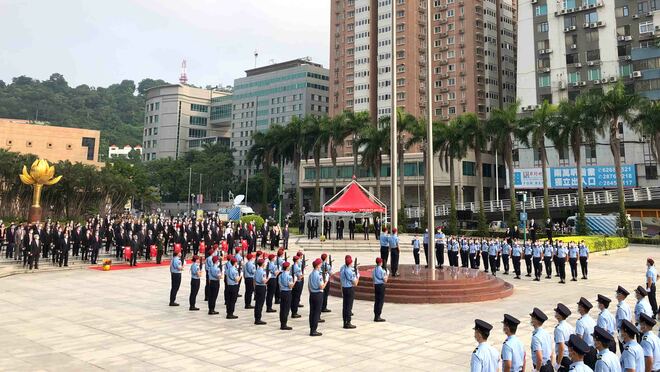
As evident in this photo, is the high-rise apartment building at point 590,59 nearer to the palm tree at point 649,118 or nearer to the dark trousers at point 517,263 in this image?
the palm tree at point 649,118

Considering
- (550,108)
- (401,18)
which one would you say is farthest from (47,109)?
(550,108)

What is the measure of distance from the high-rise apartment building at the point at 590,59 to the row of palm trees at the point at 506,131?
948 cm

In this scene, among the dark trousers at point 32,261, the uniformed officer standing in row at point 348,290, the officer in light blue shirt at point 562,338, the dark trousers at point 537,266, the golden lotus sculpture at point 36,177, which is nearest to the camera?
the officer in light blue shirt at point 562,338

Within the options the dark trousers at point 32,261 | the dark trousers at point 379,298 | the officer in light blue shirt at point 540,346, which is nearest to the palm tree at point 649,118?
the dark trousers at point 379,298

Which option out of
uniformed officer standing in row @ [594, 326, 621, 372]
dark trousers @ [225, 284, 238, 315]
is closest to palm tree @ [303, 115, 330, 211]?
dark trousers @ [225, 284, 238, 315]

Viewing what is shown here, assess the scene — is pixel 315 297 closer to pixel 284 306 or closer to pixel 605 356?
pixel 284 306

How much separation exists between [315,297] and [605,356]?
656 centimetres

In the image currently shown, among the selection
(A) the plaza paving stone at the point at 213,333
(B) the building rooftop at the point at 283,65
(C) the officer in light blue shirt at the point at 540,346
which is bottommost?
(A) the plaza paving stone at the point at 213,333

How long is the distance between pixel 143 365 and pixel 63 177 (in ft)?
123

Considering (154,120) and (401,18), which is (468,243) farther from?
(154,120)

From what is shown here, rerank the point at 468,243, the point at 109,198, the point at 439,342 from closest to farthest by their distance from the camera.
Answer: the point at 439,342 < the point at 468,243 < the point at 109,198

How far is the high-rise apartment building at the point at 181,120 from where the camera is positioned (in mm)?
119125

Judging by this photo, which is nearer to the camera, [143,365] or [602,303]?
[602,303]

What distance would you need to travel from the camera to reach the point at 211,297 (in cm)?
1255
